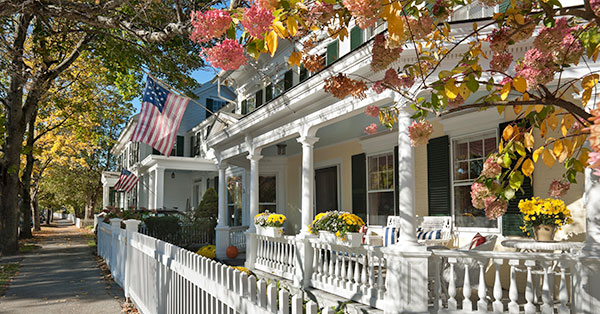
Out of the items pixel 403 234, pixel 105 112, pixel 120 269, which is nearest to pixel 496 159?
pixel 403 234

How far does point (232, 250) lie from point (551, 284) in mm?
8662

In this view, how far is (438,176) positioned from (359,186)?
8.31ft

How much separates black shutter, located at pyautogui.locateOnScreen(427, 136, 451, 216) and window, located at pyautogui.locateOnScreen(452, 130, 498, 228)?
12 centimetres

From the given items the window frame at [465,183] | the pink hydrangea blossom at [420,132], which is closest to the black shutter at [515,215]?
the window frame at [465,183]

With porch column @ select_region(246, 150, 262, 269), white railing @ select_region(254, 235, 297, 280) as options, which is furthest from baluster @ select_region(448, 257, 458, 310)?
porch column @ select_region(246, 150, 262, 269)

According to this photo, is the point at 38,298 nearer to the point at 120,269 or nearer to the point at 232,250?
the point at 120,269

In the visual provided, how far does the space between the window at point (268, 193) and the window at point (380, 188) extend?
4.61 meters

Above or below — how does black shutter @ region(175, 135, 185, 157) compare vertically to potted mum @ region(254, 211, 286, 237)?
above

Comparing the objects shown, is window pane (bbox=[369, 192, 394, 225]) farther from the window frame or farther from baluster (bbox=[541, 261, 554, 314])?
baluster (bbox=[541, 261, 554, 314])

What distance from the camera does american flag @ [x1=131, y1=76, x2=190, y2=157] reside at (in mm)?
8703

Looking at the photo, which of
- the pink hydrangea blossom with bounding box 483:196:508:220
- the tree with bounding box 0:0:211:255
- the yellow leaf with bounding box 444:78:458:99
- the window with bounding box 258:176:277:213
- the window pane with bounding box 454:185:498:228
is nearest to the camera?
the yellow leaf with bounding box 444:78:458:99

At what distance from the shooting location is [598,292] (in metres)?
3.80

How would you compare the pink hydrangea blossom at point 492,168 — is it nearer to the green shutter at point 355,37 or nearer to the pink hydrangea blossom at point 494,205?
the pink hydrangea blossom at point 494,205

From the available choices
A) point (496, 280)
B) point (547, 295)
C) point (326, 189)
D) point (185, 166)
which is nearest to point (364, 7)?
point (496, 280)
